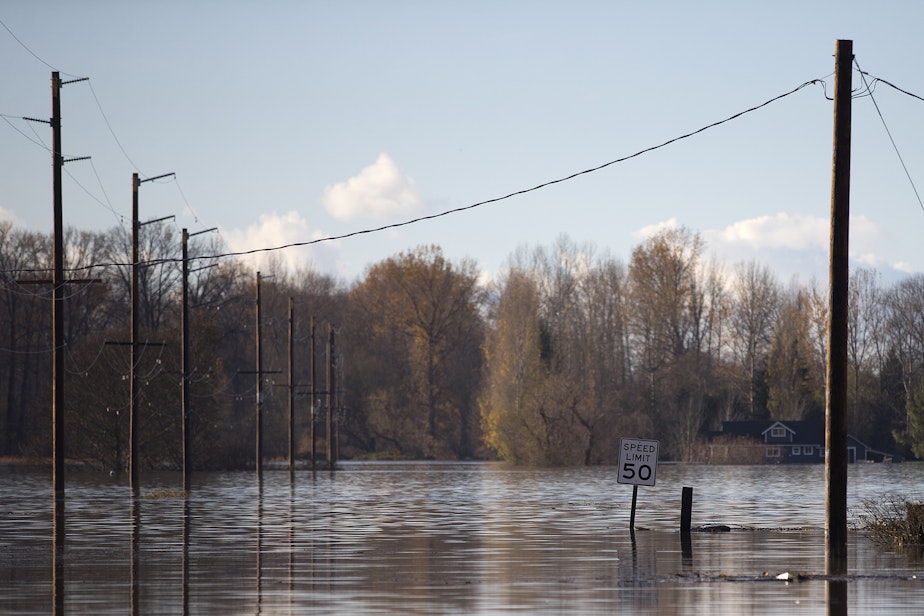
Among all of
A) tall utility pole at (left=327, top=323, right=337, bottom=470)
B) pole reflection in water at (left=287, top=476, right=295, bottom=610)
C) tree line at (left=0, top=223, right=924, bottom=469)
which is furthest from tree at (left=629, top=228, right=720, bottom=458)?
pole reflection in water at (left=287, top=476, right=295, bottom=610)

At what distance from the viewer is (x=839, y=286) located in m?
23.0

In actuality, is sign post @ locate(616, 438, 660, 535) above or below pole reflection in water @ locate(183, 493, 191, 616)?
above

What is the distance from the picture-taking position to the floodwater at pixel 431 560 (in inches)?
669

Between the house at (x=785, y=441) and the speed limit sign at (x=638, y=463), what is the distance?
9499 centimetres

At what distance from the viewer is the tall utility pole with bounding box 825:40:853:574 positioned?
2292 centimetres

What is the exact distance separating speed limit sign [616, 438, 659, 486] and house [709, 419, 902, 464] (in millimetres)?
94995

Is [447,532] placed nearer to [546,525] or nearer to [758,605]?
[546,525]

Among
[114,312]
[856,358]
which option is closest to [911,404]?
[856,358]

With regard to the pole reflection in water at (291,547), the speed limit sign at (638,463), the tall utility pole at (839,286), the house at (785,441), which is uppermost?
the tall utility pole at (839,286)

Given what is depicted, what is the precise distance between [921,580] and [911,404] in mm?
106634

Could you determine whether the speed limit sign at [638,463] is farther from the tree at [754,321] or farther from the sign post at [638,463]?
the tree at [754,321]

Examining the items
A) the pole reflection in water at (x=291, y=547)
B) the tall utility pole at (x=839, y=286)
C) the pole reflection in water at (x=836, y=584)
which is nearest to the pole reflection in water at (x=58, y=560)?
the pole reflection in water at (x=291, y=547)

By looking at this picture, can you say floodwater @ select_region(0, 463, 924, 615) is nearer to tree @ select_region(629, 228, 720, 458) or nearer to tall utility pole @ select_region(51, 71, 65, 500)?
tall utility pole @ select_region(51, 71, 65, 500)

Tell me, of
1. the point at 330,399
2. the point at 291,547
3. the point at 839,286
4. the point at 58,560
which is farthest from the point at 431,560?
the point at 330,399
